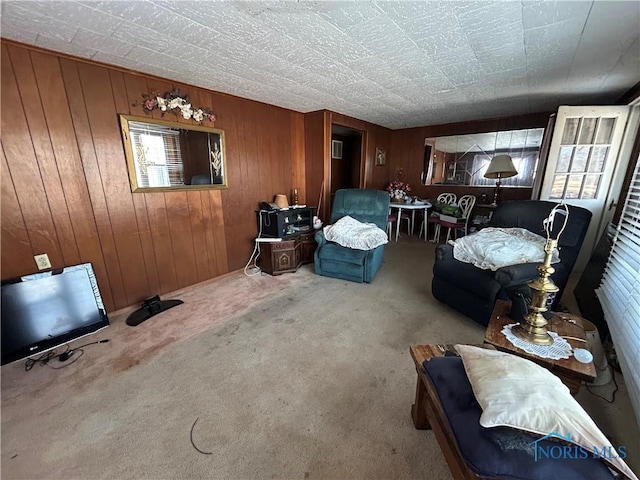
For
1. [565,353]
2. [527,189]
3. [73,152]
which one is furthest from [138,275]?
[527,189]

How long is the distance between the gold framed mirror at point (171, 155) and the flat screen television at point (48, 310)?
0.92 m

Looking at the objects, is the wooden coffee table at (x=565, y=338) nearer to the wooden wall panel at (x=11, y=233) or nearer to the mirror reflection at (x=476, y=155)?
the wooden wall panel at (x=11, y=233)

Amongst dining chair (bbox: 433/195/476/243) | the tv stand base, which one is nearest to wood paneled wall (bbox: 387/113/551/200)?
dining chair (bbox: 433/195/476/243)

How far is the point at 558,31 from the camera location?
1.69m

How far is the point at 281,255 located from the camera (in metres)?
3.37

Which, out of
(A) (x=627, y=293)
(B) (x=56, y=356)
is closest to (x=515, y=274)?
(A) (x=627, y=293)

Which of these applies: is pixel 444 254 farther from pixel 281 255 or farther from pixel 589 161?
pixel 589 161

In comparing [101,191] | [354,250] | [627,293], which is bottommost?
[354,250]

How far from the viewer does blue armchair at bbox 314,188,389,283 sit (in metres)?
3.07

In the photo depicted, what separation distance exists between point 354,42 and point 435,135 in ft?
12.9

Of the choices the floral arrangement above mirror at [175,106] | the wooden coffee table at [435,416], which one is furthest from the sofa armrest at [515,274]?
the floral arrangement above mirror at [175,106]

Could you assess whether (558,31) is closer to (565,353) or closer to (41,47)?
(565,353)

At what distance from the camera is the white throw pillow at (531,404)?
2.42ft

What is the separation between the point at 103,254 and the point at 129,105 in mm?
1354
